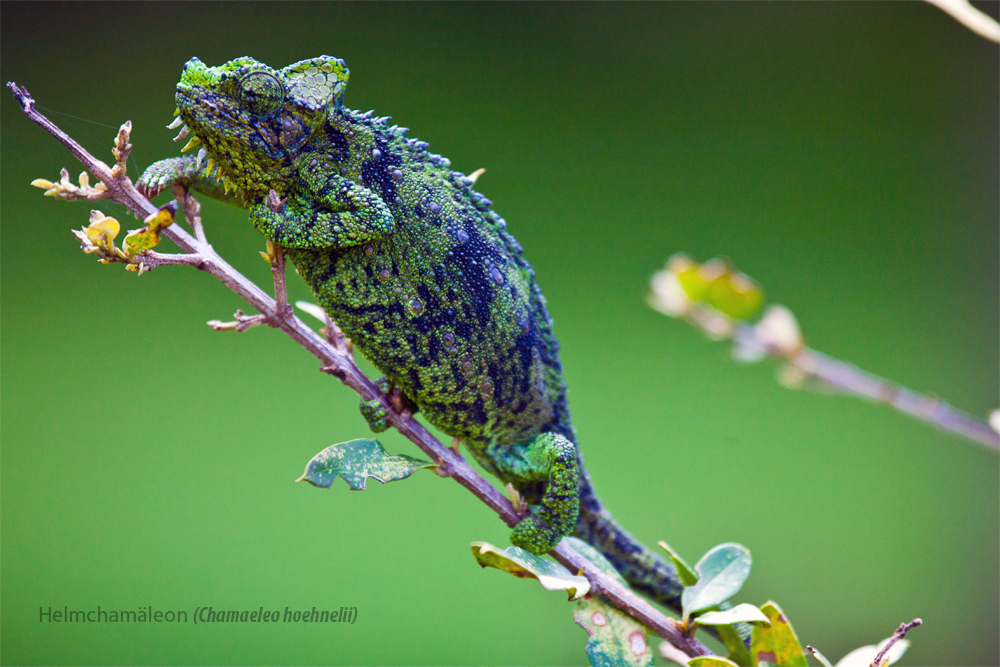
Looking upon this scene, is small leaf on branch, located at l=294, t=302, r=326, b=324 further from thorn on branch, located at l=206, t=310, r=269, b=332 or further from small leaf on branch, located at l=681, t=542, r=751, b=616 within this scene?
small leaf on branch, located at l=681, t=542, r=751, b=616

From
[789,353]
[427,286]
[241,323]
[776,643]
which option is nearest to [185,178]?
[241,323]

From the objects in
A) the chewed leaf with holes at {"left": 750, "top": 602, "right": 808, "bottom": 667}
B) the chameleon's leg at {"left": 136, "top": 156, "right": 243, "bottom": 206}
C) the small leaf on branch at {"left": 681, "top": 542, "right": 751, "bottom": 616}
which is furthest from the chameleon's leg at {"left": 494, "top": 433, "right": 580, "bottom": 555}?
the chameleon's leg at {"left": 136, "top": 156, "right": 243, "bottom": 206}

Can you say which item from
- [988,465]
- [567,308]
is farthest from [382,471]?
[988,465]

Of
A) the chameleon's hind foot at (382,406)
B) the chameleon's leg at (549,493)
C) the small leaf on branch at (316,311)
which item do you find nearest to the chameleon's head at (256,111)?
the small leaf on branch at (316,311)

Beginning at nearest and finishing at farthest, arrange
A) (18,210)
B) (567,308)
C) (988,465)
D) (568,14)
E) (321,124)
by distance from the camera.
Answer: (321,124) → (18,210) → (568,14) → (567,308) → (988,465)

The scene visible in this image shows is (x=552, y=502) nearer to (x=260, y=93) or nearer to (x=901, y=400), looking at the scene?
(x=901, y=400)

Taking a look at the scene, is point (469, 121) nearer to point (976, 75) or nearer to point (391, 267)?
point (391, 267)
